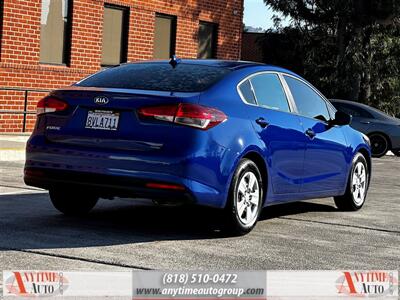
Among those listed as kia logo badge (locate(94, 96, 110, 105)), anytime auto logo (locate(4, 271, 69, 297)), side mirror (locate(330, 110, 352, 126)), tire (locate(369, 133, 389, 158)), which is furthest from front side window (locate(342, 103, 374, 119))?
anytime auto logo (locate(4, 271, 69, 297))

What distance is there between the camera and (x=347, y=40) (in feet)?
113

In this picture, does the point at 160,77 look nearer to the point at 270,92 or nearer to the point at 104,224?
the point at 270,92

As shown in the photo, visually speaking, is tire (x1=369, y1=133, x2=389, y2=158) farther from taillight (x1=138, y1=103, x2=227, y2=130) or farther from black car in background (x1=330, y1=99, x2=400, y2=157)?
taillight (x1=138, y1=103, x2=227, y2=130)

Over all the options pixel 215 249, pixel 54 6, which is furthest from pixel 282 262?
pixel 54 6

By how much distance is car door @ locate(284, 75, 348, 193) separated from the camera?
9195 mm

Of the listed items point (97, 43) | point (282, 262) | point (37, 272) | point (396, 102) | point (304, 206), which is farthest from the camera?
point (396, 102)

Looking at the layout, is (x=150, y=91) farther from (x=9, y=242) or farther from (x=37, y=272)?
(x=37, y=272)

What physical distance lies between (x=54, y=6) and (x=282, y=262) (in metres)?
14.3

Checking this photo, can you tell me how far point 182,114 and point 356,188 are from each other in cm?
378

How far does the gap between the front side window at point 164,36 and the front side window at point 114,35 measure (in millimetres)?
1434

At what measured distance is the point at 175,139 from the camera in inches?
289

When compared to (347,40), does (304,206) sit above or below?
below


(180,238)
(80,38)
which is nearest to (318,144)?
(180,238)

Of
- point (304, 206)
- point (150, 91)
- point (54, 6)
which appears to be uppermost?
point (54, 6)
